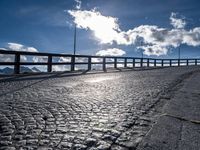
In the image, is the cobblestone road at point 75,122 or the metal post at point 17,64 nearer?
the cobblestone road at point 75,122

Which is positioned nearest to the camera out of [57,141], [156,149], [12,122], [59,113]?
[156,149]

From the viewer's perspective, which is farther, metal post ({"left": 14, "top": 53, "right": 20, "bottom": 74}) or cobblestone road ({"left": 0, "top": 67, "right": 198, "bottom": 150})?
metal post ({"left": 14, "top": 53, "right": 20, "bottom": 74})

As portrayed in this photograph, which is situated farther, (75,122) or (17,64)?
(17,64)

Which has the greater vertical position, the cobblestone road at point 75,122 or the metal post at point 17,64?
the metal post at point 17,64

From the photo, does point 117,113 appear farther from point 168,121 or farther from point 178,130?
point 178,130

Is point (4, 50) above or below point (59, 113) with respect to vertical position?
above

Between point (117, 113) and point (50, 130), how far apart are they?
1.55 metres

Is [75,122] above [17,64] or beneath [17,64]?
beneath

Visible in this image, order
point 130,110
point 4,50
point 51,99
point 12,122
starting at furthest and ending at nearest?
1. point 4,50
2. point 51,99
3. point 130,110
4. point 12,122

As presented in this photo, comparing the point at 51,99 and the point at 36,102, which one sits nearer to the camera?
the point at 36,102

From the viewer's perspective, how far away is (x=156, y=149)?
312 centimetres

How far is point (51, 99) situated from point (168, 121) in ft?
10.1

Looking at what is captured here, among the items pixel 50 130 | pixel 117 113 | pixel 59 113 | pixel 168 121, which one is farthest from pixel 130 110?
pixel 50 130

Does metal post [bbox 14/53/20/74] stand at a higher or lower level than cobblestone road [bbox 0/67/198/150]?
higher
